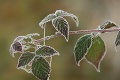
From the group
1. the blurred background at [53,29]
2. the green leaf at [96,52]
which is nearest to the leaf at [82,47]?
the green leaf at [96,52]

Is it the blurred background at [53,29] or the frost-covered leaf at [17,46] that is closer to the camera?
the frost-covered leaf at [17,46]

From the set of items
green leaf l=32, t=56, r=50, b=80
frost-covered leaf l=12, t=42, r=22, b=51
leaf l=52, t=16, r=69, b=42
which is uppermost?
leaf l=52, t=16, r=69, b=42

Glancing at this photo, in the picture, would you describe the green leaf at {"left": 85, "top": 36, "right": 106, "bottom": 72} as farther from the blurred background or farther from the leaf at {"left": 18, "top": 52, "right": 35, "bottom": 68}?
the blurred background

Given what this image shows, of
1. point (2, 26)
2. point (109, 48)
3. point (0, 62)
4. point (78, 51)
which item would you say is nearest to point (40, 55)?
point (78, 51)

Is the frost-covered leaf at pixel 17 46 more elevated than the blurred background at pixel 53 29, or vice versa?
the blurred background at pixel 53 29

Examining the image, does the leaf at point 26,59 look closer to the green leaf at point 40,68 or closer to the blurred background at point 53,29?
the green leaf at point 40,68

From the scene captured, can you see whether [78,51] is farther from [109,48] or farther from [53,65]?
[53,65]

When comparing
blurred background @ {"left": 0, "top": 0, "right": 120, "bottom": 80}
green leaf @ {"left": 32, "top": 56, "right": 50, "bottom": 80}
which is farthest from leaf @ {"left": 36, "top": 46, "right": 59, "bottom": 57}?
blurred background @ {"left": 0, "top": 0, "right": 120, "bottom": 80}
